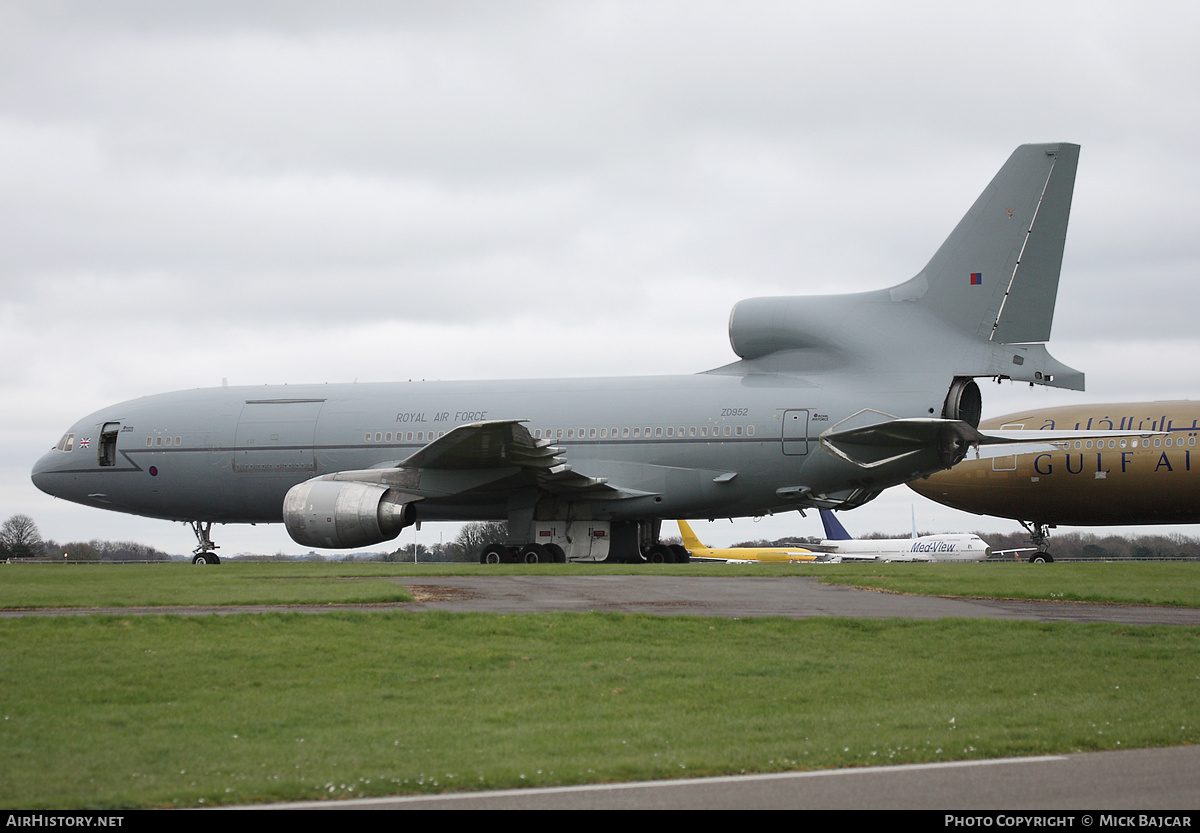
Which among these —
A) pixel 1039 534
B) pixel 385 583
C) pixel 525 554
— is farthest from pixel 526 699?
pixel 1039 534

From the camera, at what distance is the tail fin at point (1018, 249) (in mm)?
24797

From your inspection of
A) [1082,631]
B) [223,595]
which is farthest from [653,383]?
[1082,631]

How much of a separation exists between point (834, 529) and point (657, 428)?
50081 millimetres

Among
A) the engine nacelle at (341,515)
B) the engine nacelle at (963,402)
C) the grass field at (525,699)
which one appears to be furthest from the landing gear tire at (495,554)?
the grass field at (525,699)

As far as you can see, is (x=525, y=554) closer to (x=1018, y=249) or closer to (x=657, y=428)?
(x=657, y=428)

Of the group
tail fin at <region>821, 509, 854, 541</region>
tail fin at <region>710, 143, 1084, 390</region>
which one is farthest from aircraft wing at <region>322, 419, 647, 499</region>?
tail fin at <region>821, 509, 854, 541</region>

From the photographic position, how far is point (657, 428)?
88.1 ft

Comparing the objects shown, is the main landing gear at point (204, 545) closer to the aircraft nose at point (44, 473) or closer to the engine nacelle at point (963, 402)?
the aircraft nose at point (44, 473)

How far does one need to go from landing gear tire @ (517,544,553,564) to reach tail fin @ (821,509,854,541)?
48485 millimetres

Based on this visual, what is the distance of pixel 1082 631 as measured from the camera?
39.2ft

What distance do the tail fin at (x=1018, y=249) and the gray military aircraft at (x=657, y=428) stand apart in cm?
3

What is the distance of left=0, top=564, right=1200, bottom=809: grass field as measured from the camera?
6.66 metres

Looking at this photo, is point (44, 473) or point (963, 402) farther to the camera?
point (44, 473)
